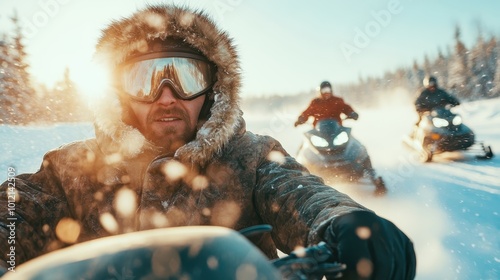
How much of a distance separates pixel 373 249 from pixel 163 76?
1863 millimetres

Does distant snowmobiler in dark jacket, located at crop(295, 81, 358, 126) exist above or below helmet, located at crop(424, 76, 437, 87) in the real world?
below

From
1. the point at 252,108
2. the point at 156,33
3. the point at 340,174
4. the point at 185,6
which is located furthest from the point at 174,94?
the point at 252,108

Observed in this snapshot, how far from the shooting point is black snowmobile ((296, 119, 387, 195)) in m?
6.10

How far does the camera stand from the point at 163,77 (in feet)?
7.86

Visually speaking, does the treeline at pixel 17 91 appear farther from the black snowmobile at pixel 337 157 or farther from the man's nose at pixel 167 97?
the man's nose at pixel 167 97

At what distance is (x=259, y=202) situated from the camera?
1.91 m

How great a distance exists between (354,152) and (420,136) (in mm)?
3604

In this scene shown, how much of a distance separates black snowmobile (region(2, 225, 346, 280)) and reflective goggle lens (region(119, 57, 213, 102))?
5.74ft

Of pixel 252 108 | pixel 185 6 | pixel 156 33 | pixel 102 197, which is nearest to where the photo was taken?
pixel 102 197

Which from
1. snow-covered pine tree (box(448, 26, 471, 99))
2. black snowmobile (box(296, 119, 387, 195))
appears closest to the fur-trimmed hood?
black snowmobile (box(296, 119, 387, 195))

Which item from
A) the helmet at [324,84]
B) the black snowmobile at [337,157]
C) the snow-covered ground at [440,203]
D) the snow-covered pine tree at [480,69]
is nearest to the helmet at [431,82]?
the snow-covered ground at [440,203]

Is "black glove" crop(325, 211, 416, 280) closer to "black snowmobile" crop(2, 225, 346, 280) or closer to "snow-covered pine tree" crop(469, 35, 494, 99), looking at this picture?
"black snowmobile" crop(2, 225, 346, 280)

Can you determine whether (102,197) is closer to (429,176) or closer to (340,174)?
(340,174)

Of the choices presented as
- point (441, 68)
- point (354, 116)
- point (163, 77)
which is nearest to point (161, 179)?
point (163, 77)
